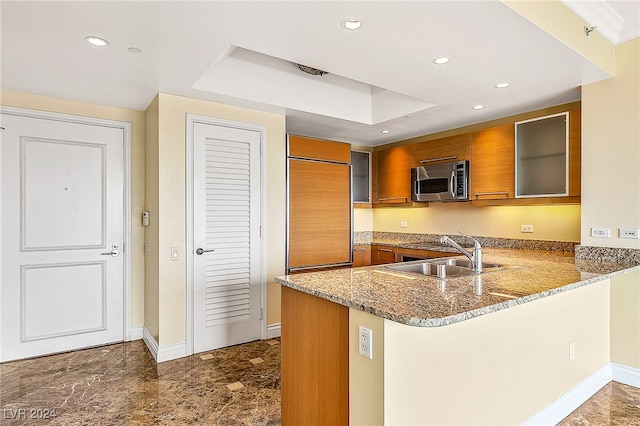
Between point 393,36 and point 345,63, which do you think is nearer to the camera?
point 393,36

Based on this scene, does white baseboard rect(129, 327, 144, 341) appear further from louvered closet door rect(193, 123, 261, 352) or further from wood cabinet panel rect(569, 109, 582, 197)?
wood cabinet panel rect(569, 109, 582, 197)

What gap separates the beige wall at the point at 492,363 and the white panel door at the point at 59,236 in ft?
10.4

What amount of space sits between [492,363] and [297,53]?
2.15 metres

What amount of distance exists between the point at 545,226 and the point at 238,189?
10.5 feet

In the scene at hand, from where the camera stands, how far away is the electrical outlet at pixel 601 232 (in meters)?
2.92

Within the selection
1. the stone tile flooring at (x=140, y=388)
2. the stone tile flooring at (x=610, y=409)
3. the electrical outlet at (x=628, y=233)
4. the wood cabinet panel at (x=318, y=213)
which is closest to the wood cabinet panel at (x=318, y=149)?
the wood cabinet panel at (x=318, y=213)

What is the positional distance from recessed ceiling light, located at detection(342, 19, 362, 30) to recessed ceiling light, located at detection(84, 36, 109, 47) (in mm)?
1462

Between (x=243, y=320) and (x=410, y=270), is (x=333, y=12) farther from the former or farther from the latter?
(x=243, y=320)

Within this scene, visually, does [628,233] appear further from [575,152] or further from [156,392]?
[156,392]

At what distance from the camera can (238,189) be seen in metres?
3.64

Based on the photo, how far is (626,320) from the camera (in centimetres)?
282

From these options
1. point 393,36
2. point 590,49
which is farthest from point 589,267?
point 393,36

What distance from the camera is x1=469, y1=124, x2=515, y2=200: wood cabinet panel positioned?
3.79 m

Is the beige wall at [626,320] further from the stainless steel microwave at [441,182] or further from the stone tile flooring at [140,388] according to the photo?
the stone tile flooring at [140,388]
